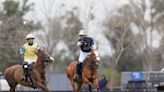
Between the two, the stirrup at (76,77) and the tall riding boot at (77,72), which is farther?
the stirrup at (76,77)

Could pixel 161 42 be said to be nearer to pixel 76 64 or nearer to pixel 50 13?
pixel 50 13

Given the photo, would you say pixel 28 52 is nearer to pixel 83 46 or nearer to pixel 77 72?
pixel 83 46

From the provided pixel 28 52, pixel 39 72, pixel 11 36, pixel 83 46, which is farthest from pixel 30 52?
pixel 11 36

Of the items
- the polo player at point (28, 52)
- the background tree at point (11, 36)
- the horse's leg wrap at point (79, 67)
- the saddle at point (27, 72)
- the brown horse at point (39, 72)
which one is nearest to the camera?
the brown horse at point (39, 72)

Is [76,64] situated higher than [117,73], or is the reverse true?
[76,64]

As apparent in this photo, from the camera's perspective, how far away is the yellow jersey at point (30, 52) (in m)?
27.9

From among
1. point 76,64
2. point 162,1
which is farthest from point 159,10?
point 76,64

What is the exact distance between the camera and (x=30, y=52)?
28125mm

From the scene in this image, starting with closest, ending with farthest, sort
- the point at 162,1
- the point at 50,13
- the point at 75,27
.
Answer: the point at 50,13, the point at 75,27, the point at 162,1

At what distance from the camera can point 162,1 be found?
223 feet

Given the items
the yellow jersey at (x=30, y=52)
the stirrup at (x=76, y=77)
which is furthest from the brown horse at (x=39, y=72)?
the stirrup at (x=76, y=77)

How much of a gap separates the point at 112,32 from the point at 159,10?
8.70 m

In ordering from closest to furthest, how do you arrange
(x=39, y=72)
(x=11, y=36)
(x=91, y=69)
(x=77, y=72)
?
(x=39, y=72) < (x=91, y=69) < (x=77, y=72) < (x=11, y=36)

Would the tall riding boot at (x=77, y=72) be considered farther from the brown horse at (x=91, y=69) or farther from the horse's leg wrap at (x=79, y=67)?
the brown horse at (x=91, y=69)
